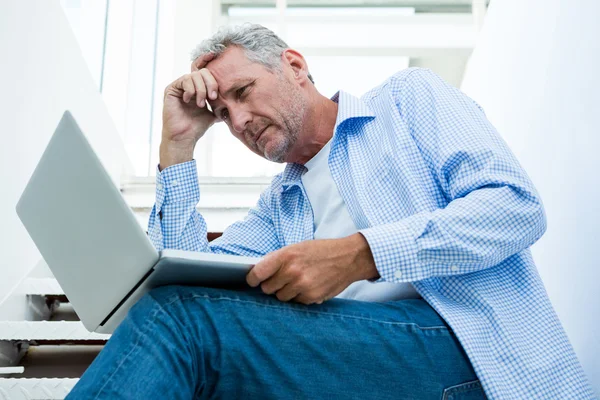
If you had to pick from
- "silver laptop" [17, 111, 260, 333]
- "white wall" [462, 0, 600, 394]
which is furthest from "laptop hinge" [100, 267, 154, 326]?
"white wall" [462, 0, 600, 394]

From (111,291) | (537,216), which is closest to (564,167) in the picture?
(537,216)

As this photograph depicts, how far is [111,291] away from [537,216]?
0.74m

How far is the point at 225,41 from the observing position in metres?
1.64

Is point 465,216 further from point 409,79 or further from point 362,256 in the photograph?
point 409,79

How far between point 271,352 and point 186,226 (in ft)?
2.15

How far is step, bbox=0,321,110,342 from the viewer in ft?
6.11

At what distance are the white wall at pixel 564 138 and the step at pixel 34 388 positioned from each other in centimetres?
129

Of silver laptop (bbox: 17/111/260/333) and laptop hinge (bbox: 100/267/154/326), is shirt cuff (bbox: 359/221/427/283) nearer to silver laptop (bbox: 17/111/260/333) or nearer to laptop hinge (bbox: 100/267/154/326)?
silver laptop (bbox: 17/111/260/333)

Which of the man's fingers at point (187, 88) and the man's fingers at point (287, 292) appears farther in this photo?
the man's fingers at point (187, 88)

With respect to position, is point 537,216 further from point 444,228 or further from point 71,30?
point 71,30

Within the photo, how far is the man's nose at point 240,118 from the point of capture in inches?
62.2

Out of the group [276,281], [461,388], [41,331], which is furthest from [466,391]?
[41,331]

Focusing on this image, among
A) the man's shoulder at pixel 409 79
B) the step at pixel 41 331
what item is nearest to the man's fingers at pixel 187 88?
the man's shoulder at pixel 409 79

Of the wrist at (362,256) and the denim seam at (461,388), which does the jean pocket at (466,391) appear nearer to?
→ the denim seam at (461,388)
